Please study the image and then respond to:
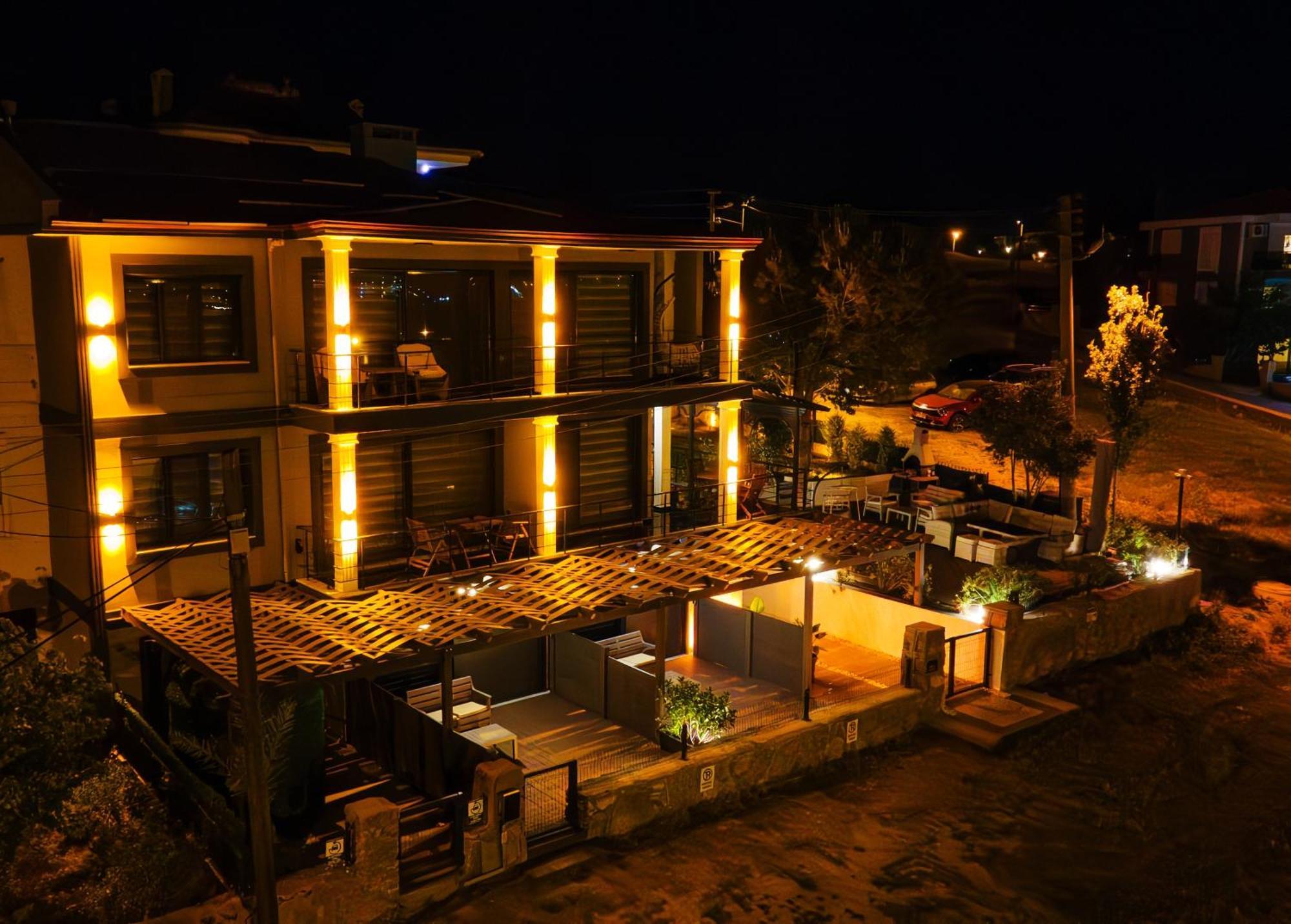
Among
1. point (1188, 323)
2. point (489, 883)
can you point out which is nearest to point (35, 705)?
point (489, 883)

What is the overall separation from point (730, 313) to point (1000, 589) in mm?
8180

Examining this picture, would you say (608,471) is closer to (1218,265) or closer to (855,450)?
(855,450)

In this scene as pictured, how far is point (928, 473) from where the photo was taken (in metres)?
31.8

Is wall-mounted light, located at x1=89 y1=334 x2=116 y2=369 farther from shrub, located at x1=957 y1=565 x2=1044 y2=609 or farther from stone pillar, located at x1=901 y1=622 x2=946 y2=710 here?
shrub, located at x1=957 y1=565 x2=1044 y2=609

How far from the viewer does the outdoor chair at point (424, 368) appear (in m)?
19.0

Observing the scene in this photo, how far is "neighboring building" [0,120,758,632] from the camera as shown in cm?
1631

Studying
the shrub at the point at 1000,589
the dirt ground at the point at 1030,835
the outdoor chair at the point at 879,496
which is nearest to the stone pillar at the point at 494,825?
the dirt ground at the point at 1030,835

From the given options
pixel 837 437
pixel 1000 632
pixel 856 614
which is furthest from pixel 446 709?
pixel 837 437

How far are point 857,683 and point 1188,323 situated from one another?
137 feet

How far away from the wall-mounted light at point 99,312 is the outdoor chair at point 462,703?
24.5ft

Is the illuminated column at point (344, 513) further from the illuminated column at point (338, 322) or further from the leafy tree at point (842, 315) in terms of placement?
the leafy tree at point (842, 315)

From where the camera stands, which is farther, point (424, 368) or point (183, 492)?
point (424, 368)

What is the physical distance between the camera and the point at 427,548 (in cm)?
1908

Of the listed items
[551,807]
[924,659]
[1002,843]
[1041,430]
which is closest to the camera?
[551,807]
